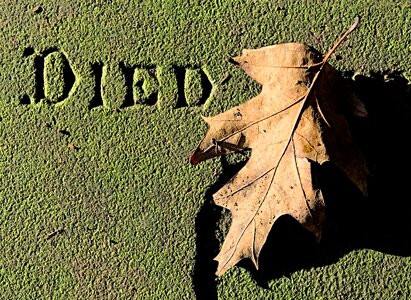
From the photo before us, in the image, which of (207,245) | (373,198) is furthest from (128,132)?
(373,198)

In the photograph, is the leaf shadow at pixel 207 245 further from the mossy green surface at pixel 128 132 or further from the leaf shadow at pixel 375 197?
the leaf shadow at pixel 375 197

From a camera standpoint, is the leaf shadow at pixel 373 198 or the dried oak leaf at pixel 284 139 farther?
the leaf shadow at pixel 373 198

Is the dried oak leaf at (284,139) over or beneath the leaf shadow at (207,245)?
over

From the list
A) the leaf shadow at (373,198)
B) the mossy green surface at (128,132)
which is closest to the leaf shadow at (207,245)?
the mossy green surface at (128,132)

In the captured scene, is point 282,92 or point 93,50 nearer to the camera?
point 282,92

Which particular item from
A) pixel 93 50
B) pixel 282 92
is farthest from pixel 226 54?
pixel 93 50

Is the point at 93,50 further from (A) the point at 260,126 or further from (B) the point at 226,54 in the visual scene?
(A) the point at 260,126

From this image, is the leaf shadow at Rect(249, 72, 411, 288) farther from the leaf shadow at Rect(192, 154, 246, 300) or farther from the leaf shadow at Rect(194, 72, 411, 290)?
the leaf shadow at Rect(192, 154, 246, 300)
